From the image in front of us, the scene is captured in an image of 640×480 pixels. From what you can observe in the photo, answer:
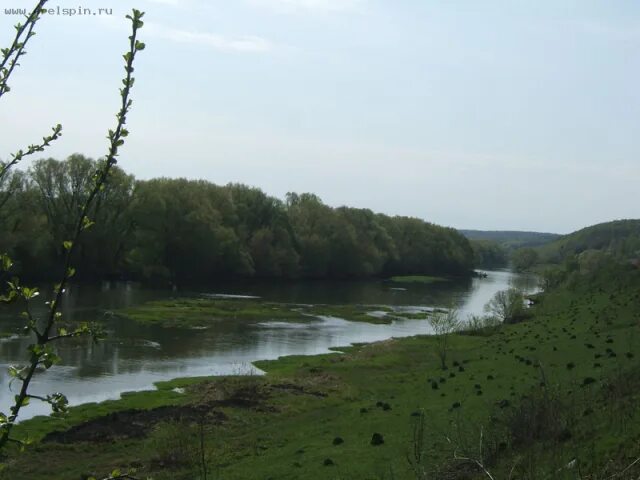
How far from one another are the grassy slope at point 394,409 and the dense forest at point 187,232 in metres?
30.6

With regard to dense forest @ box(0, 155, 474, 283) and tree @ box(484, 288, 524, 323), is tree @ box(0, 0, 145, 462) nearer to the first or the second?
dense forest @ box(0, 155, 474, 283)

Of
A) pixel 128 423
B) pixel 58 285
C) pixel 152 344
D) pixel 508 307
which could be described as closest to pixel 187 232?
pixel 508 307

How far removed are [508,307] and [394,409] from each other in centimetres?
4210

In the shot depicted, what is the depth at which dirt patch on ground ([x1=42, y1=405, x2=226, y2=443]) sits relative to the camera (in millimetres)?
25078

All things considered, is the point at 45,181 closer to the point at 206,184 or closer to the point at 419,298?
the point at 206,184

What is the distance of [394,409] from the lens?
27.1 metres

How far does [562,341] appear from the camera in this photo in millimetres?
37562

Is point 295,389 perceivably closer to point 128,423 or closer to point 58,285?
point 128,423

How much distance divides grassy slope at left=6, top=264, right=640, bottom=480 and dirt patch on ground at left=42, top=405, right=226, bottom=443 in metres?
0.73

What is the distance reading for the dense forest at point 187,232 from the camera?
77000 mm

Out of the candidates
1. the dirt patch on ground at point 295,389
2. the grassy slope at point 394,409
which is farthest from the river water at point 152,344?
the dirt patch on ground at point 295,389

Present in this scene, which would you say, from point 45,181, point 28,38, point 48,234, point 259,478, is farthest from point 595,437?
point 45,181

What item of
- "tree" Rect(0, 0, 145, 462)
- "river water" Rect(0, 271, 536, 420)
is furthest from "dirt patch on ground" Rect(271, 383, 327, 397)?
"tree" Rect(0, 0, 145, 462)

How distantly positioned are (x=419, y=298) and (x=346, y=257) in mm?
31019
